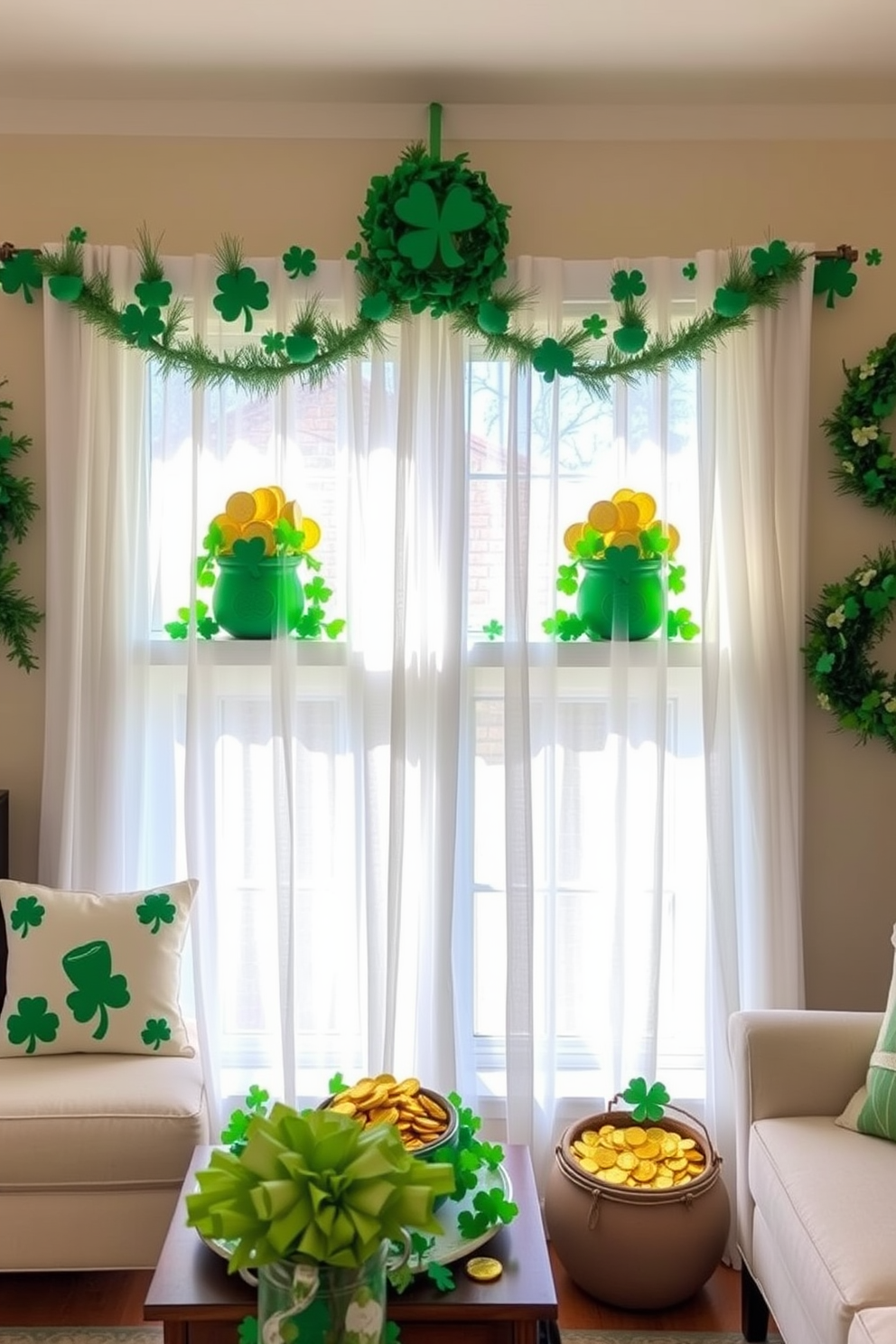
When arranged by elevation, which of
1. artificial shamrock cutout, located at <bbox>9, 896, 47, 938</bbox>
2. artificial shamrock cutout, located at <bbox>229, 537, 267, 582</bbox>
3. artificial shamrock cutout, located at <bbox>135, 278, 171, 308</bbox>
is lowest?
artificial shamrock cutout, located at <bbox>9, 896, 47, 938</bbox>

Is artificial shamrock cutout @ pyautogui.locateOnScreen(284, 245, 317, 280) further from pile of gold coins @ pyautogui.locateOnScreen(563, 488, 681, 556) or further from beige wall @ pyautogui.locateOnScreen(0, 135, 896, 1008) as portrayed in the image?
pile of gold coins @ pyautogui.locateOnScreen(563, 488, 681, 556)

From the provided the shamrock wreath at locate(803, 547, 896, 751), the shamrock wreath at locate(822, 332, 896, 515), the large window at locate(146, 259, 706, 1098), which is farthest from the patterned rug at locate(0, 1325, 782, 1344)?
the shamrock wreath at locate(822, 332, 896, 515)

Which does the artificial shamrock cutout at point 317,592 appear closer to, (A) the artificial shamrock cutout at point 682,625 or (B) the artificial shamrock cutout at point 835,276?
(A) the artificial shamrock cutout at point 682,625

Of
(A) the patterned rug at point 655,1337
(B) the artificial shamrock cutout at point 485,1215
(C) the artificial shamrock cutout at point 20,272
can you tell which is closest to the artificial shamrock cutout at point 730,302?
(C) the artificial shamrock cutout at point 20,272

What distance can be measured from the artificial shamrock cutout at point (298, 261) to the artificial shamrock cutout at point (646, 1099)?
1.98 meters

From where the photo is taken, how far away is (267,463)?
296 cm

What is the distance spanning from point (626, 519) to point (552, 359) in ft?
1.35

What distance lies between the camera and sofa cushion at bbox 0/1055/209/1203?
2.33 metres

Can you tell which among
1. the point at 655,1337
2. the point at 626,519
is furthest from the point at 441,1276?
the point at 626,519

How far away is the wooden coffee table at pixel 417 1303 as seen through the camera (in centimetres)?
177

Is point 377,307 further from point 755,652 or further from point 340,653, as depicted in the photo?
point 755,652

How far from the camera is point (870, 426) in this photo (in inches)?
114

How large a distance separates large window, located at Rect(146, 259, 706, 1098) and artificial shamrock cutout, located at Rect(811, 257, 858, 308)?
0.33m

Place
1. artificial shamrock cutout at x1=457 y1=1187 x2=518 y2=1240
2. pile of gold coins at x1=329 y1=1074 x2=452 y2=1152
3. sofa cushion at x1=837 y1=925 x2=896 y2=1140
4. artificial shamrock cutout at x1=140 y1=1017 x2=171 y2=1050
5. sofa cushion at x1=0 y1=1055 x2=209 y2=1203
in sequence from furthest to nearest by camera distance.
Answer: artificial shamrock cutout at x1=140 y1=1017 x2=171 y2=1050 < sofa cushion at x1=0 y1=1055 x2=209 y2=1203 < sofa cushion at x1=837 y1=925 x2=896 y2=1140 < pile of gold coins at x1=329 y1=1074 x2=452 y2=1152 < artificial shamrock cutout at x1=457 y1=1187 x2=518 y2=1240
